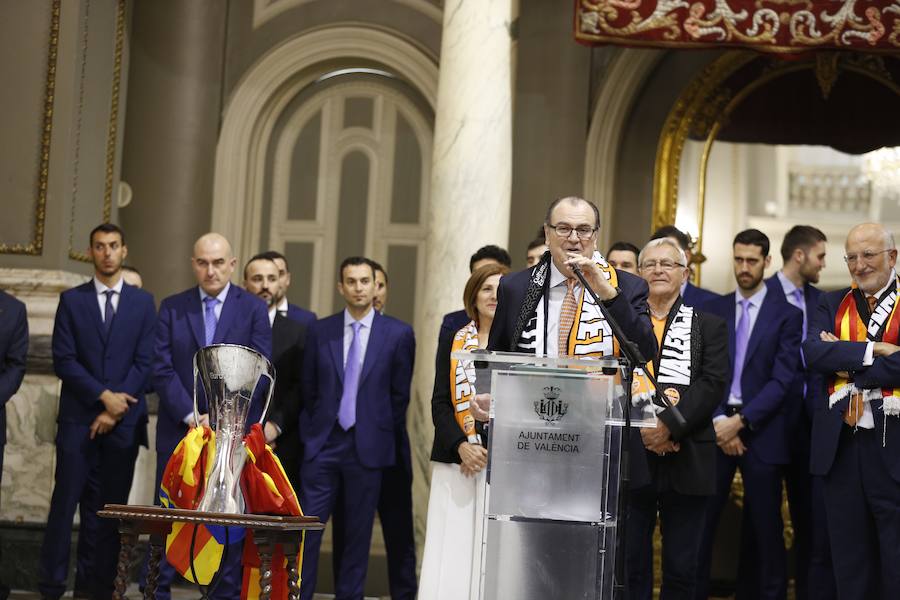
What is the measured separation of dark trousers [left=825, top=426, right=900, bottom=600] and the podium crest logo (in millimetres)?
2196

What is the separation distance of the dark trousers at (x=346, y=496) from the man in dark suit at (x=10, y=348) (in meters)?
1.51

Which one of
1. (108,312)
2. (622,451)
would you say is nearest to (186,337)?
(108,312)

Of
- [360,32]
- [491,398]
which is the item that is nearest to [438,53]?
[360,32]

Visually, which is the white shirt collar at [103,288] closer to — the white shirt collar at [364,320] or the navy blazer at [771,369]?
the white shirt collar at [364,320]

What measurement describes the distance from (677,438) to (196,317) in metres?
2.53

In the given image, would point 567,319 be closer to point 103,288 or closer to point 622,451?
point 622,451

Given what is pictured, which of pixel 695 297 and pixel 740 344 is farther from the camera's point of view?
pixel 695 297

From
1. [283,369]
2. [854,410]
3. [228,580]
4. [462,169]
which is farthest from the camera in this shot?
[462,169]

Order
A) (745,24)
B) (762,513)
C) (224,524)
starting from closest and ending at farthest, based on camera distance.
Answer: (224,524)
(762,513)
(745,24)

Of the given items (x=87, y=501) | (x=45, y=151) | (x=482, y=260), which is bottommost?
(x=87, y=501)

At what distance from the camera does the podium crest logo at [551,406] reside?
4.07 metres

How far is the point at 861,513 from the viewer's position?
5.75 meters

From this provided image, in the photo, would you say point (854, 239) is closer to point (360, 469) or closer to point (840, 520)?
point (840, 520)

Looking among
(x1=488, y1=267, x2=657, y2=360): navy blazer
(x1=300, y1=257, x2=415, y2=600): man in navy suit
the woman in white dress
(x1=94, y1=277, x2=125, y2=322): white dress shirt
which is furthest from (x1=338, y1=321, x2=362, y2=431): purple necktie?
(x1=488, y1=267, x2=657, y2=360): navy blazer
